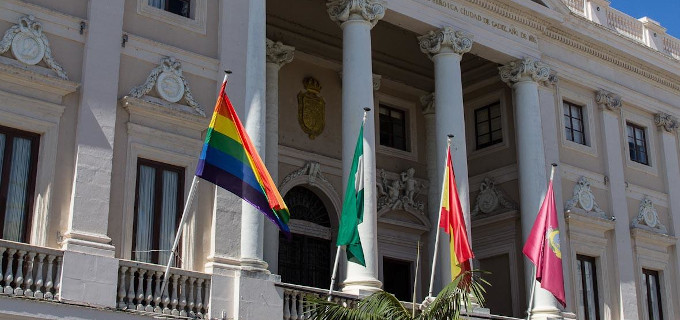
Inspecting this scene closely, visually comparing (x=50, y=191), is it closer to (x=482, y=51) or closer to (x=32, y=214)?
(x=32, y=214)

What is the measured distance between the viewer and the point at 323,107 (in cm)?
2427

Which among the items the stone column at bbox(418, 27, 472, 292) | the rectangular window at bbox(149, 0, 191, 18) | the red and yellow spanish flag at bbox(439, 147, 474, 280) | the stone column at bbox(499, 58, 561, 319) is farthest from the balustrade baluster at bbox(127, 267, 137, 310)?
the stone column at bbox(499, 58, 561, 319)

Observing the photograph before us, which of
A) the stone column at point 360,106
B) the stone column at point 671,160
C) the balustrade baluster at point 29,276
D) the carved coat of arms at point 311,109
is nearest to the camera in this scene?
the balustrade baluster at point 29,276

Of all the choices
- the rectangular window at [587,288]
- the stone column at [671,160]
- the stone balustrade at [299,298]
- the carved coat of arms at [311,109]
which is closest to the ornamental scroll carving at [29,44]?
the stone balustrade at [299,298]

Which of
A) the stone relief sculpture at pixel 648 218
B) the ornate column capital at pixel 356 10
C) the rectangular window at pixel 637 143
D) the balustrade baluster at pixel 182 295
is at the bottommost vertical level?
the balustrade baluster at pixel 182 295

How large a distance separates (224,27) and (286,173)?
5.42 meters

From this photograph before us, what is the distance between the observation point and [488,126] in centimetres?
2559

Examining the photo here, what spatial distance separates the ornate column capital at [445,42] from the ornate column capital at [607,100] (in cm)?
516

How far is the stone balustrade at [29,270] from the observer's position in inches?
564

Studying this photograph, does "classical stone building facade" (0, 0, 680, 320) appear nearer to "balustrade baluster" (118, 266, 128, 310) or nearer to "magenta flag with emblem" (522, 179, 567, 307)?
"balustrade baluster" (118, 266, 128, 310)

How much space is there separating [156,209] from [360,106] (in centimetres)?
480

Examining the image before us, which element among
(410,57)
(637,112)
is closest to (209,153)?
(410,57)

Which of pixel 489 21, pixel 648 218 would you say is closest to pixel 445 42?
pixel 489 21

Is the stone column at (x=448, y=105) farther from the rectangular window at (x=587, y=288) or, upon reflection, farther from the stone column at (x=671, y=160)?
the stone column at (x=671, y=160)
